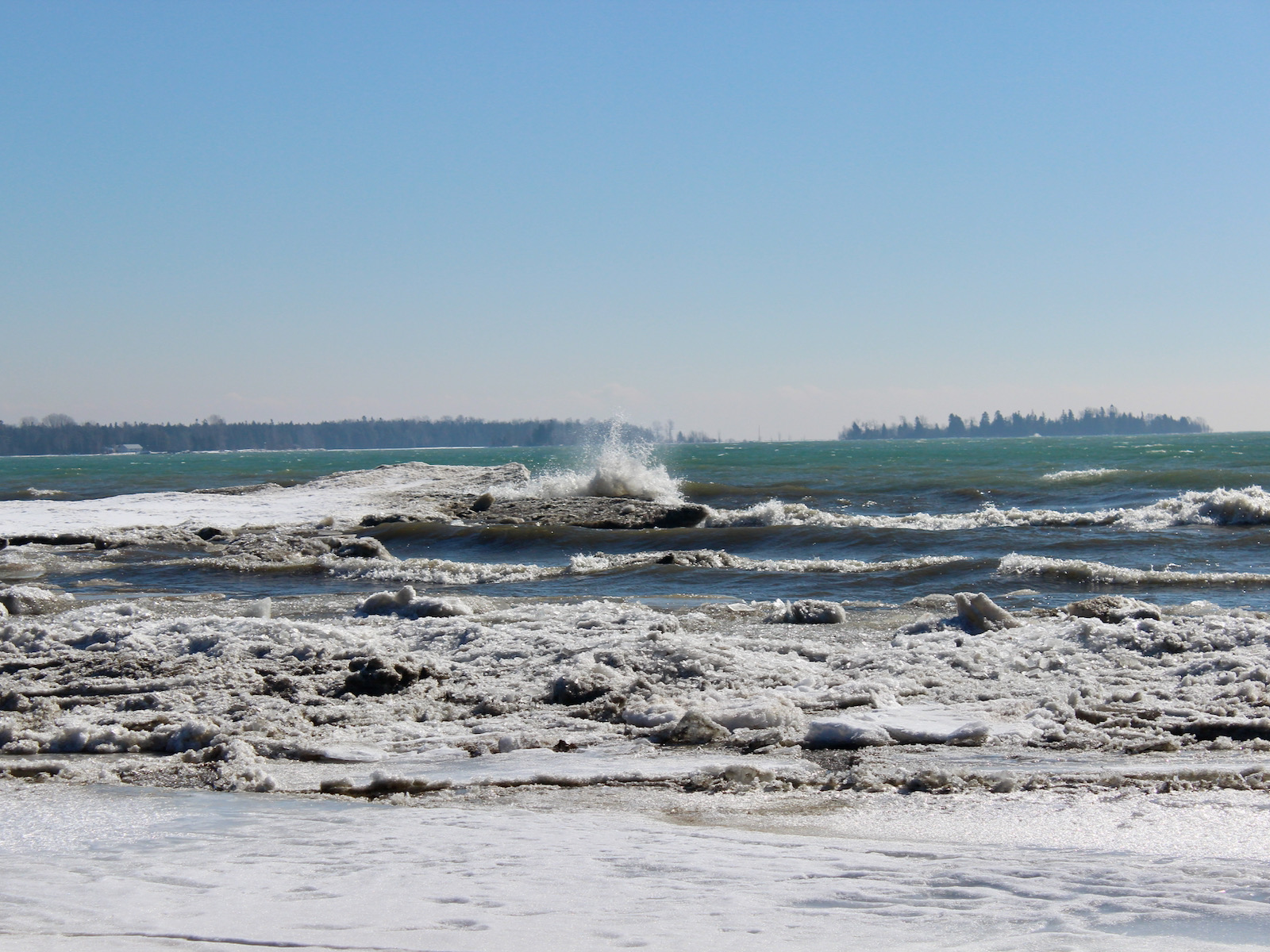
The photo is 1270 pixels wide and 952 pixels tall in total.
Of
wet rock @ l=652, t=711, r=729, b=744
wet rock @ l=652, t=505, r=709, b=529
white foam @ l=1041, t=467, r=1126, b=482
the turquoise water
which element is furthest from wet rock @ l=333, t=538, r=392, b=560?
white foam @ l=1041, t=467, r=1126, b=482

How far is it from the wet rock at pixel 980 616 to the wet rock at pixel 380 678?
376 centimetres

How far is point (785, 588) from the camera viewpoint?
10.3 metres

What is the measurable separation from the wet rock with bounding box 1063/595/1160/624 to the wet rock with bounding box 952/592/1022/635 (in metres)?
0.55

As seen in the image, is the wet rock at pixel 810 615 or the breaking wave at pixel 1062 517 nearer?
the wet rock at pixel 810 615

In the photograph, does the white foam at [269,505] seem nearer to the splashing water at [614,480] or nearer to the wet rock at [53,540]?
the wet rock at [53,540]

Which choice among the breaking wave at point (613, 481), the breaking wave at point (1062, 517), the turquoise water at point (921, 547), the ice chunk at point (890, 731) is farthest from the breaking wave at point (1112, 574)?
the breaking wave at point (613, 481)

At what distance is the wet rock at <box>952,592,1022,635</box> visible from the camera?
21.6 feet

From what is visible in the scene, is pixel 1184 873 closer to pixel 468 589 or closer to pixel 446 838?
pixel 446 838

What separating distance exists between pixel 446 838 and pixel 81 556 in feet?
43.3

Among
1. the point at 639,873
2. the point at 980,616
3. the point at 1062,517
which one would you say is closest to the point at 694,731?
the point at 639,873

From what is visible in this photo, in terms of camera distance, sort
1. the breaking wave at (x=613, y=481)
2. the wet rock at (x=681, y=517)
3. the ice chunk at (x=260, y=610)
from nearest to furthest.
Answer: the ice chunk at (x=260, y=610), the wet rock at (x=681, y=517), the breaking wave at (x=613, y=481)

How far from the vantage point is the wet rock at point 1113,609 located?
6.41m

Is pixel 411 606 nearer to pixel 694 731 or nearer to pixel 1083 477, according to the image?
pixel 694 731

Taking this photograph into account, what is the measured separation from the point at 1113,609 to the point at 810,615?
2.13 metres
